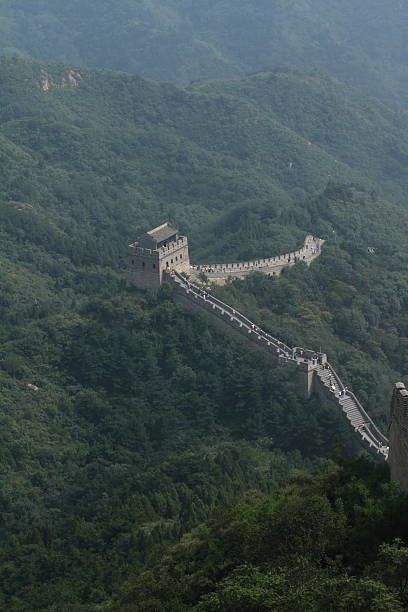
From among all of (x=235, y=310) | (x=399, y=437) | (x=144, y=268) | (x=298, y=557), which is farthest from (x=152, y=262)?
(x=298, y=557)

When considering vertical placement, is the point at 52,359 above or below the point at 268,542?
below

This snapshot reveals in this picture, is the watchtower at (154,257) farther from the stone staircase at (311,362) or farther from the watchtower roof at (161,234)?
the stone staircase at (311,362)

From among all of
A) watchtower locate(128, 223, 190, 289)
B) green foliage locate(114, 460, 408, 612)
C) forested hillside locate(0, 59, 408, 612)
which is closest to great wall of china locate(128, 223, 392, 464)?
watchtower locate(128, 223, 190, 289)

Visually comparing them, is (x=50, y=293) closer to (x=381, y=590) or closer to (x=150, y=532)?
(x=150, y=532)

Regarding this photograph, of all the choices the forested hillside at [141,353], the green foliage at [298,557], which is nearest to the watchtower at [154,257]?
the forested hillside at [141,353]

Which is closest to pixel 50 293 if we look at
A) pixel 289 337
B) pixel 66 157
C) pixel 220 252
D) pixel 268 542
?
pixel 220 252

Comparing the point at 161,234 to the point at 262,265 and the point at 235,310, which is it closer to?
the point at 235,310
